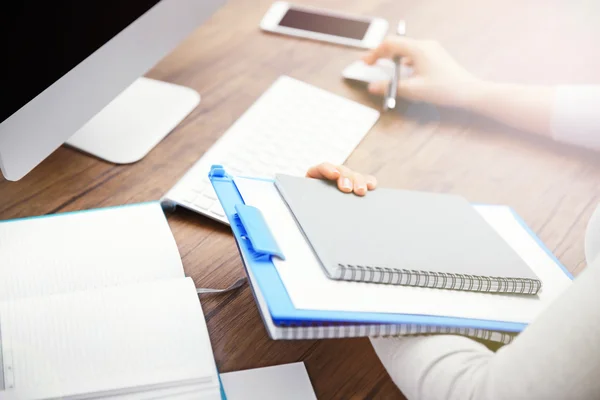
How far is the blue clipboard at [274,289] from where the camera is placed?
1.81 ft

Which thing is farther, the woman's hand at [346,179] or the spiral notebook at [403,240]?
the woman's hand at [346,179]

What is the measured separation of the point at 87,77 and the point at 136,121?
174 mm

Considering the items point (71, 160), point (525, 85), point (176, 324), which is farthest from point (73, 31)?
point (525, 85)

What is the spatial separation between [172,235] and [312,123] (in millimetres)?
296

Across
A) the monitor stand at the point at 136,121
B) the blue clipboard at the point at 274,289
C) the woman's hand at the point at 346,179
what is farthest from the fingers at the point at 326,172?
the monitor stand at the point at 136,121

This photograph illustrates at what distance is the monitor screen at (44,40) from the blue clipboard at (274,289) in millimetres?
223

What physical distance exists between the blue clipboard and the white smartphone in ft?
1.86

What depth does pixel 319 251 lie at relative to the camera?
0.62 m

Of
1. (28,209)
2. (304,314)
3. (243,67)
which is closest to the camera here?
(304,314)

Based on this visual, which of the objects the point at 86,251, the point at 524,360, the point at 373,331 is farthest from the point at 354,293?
the point at 86,251

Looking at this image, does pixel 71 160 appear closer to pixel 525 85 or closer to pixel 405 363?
pixel 405 363

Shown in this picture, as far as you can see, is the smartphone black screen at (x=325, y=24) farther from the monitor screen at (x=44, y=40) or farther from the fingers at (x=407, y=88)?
the monitor screen at (x=44, y=40)

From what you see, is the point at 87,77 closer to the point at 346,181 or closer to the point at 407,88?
the point at 346,181

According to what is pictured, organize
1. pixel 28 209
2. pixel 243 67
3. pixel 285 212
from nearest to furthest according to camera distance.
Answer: pixel 285 212, pixel 28 209, pixel 243 67
